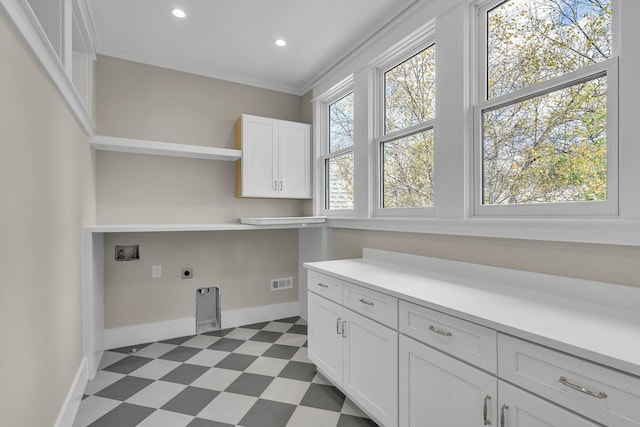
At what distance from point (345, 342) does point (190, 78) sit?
288cm

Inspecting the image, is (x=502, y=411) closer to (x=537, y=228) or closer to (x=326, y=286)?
(x=537, y=228)

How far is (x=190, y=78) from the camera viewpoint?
3.25 metres

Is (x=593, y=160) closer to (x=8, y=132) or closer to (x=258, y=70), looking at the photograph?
(x=8, y=132)

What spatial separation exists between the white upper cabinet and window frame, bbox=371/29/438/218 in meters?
1.02

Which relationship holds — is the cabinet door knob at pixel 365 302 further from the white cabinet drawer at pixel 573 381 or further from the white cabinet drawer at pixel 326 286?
the white cabinet drawer at pixel 573 381

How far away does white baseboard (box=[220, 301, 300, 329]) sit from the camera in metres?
3.40

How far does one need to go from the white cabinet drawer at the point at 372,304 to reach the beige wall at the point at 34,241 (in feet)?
4.82

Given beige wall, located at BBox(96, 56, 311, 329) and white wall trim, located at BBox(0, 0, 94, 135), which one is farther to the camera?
beige wall, located at BBox(96, 56, 311, 329)

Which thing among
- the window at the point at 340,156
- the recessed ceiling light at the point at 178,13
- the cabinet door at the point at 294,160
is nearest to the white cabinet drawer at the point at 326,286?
the window at the point at 340,156

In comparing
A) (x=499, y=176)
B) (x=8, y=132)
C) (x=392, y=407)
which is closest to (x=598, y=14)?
(x=499, y=176)

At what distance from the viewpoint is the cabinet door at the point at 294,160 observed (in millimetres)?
3410

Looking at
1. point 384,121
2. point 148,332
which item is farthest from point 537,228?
point 148,332

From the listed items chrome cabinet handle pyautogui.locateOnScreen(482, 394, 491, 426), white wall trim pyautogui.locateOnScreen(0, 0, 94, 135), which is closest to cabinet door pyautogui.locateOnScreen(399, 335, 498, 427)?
chrome cabinet handle pyautogui.locateOnScreen(482, 394, 491, 426)

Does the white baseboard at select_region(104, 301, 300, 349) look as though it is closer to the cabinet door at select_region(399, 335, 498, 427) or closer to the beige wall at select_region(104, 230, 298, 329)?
the beige wall at select_region(104, 230, 298, 329)
